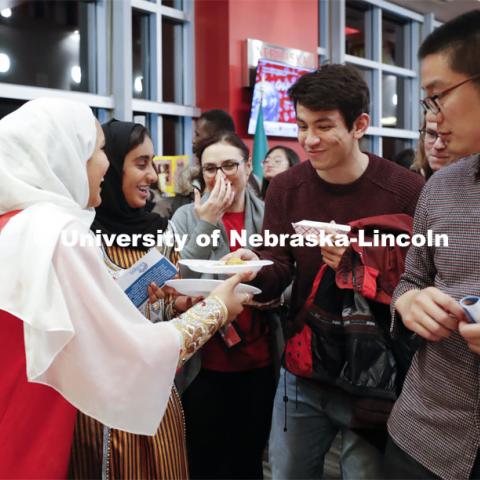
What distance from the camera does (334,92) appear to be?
185 cm

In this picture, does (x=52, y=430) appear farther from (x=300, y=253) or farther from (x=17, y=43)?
(x=17, y=43)

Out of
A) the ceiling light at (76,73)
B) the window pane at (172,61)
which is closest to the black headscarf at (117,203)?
the ceiling light at (76,73)

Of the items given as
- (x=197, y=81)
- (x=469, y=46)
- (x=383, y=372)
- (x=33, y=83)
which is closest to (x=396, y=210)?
(x=383, y=372)

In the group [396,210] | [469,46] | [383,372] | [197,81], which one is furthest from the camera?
[197,81]

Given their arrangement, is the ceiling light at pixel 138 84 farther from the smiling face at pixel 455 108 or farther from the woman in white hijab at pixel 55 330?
the smiling face at pixel 455 108

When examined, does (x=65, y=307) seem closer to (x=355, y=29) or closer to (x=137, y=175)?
(x=137, y=175)

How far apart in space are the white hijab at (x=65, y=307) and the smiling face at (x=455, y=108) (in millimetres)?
793

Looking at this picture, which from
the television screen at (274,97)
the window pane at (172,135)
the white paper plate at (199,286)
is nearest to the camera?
the white paper plate at (199,286)

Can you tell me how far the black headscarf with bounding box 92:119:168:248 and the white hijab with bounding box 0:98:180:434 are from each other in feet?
1.99

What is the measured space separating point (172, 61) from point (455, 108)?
536 cm

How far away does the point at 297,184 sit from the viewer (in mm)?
1975

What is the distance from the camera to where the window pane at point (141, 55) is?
5.87 meters

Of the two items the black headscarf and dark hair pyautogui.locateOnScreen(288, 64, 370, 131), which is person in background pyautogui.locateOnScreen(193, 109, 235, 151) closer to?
the black headscarf

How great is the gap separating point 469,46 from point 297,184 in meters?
0.82
